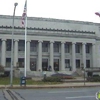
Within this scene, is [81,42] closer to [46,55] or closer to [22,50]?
[46,55]

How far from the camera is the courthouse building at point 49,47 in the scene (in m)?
61.4

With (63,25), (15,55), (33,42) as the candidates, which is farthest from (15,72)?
(63,25)

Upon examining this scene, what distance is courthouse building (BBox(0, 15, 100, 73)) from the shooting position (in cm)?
6144

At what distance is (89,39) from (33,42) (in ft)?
49.0

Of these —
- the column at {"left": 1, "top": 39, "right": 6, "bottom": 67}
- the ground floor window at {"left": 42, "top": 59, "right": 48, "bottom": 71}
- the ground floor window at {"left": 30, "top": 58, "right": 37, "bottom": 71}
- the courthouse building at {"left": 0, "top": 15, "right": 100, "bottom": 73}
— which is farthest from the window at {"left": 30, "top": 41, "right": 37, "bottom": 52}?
the column at {"left": 1, "top": 39, "right": 6, "bottom": 67}

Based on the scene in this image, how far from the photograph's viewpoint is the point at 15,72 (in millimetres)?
55656

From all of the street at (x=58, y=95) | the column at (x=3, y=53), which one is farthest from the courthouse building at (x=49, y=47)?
the street at (x=58, y=95)

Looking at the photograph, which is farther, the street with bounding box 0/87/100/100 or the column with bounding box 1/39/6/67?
the column with bounding box 1/39/6/67

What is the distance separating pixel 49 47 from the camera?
65812mm

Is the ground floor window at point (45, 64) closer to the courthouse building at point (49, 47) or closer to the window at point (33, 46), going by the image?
the courthouse building at point (49, 47)

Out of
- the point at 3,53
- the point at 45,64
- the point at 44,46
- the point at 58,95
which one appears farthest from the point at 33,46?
the point at 58,95

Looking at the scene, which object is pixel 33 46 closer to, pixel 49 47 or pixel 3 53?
pixel 49 47

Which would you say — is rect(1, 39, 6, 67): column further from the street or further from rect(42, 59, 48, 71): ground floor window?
the street

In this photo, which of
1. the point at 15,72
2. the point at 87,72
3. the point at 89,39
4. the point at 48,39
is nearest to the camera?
the point at 15,72
